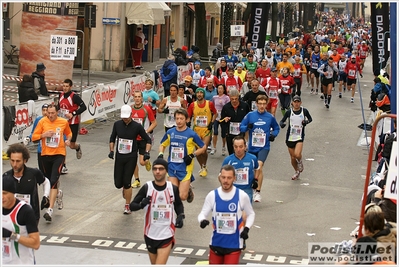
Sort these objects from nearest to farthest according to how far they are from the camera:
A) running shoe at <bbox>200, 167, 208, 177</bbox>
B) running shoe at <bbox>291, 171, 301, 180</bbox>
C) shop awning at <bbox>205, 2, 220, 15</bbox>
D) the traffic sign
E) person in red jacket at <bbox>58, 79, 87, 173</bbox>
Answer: person in red jacket at <bbox>58, 79, 87, 173</bbox> < running shoe at <bbox>200, 167, 208, 177</bbox> < running shoe at <bbox>291, 171, 301, 180</bbox> < the traffic sign < shop awning at <bbox>205, 2, 220, 15</bbox>

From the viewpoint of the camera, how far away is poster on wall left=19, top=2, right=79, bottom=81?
25.5 meters

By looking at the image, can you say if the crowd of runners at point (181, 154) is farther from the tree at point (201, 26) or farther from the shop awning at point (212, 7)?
the shop awning at point (212, 7)

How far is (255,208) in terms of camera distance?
1398cm

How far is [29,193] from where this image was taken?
9.74 metres

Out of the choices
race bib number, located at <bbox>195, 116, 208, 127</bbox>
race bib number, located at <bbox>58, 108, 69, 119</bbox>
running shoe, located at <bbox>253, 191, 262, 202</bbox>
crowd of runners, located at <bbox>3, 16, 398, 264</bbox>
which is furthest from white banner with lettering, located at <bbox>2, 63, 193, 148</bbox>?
running shoe, located at <bbox>253, 191, 262, 202</bbox>

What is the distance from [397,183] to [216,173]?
8861 mm

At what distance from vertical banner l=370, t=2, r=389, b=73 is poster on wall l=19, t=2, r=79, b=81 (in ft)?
29.3

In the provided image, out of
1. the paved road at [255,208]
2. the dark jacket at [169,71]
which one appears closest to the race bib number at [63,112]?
the paved road at [255,208]

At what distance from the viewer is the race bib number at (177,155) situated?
502 inches

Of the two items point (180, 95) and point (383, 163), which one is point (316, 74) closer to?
point (180, 95)

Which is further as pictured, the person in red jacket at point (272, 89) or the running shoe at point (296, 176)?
the person in red jacket at point (272, 89)

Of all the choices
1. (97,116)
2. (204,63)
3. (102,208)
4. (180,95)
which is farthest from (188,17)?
(102,208)

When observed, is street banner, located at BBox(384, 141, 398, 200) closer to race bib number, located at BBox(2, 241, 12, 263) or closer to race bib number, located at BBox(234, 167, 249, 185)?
race bib number, located at BBox(234, 167, 249, 185)

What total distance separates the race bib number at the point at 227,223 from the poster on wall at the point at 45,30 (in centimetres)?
1714
